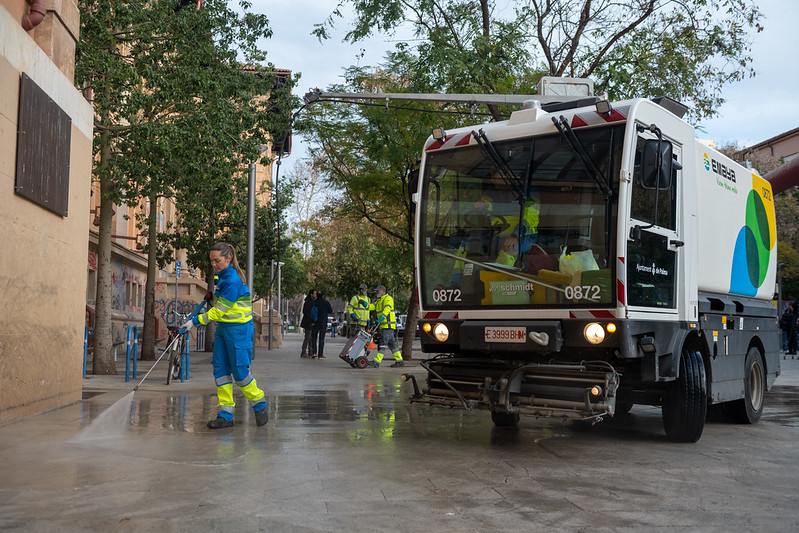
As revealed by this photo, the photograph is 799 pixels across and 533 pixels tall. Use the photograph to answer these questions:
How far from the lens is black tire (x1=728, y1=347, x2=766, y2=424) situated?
35.0 ft

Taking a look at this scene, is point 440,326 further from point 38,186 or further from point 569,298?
point 38,186

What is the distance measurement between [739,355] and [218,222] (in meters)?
20.5

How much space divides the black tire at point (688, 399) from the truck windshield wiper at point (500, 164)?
7.53ft

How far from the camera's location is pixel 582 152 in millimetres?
8062

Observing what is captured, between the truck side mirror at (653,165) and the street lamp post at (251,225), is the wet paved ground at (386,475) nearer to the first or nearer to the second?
the truck side mirror at (653,165)

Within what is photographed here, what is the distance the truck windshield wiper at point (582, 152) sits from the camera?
786cm

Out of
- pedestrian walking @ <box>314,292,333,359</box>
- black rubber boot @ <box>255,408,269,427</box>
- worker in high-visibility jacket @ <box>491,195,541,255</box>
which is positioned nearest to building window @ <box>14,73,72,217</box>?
black rubber boot @ <box>255,408,269,427</box>

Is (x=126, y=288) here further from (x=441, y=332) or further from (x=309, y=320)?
(x=441, y=332)

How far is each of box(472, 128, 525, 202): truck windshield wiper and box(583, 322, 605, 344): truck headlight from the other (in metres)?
1.34

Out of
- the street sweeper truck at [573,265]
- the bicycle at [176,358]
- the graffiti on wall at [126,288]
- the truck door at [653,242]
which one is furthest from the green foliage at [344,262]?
the truck door at [653,242]

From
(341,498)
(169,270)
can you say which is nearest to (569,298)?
(341,498)

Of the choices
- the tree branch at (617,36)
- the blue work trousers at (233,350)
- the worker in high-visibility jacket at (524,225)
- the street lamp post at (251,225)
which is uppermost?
the tree branch at (617,36)

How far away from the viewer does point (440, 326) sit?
874 cm

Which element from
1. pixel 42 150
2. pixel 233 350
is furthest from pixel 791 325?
pixel 42 150
